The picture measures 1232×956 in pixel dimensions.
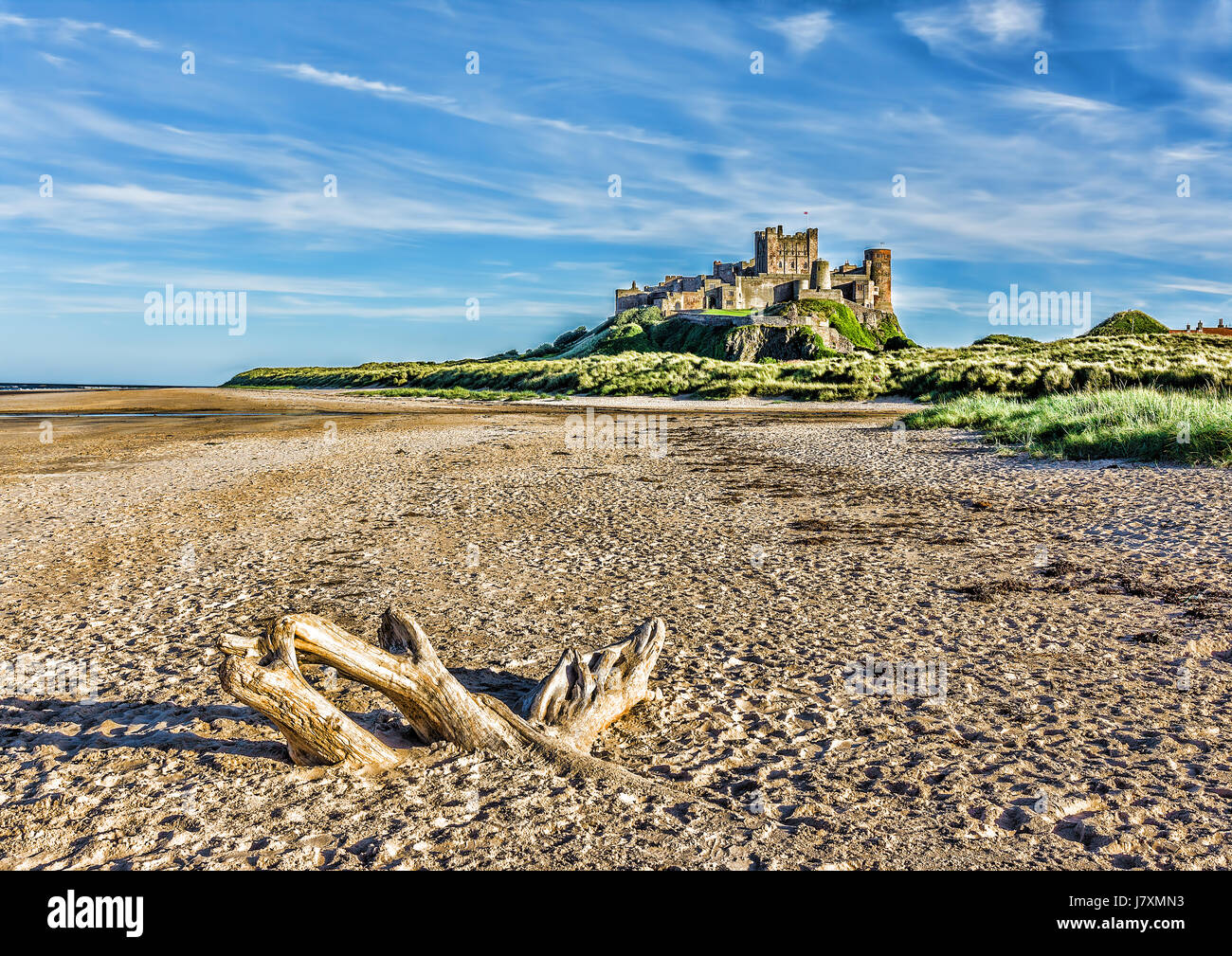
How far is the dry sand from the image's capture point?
3008mm

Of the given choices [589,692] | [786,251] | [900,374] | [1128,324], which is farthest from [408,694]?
[786,251]

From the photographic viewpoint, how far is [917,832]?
9.80 ft

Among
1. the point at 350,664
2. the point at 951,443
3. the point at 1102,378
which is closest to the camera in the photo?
the point at 350,664

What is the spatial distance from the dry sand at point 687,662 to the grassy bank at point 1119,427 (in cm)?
131

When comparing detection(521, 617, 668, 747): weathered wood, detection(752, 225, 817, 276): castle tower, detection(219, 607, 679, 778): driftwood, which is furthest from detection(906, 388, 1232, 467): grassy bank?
detection(752, 225, 817, 276): castle tower

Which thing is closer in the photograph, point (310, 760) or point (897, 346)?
point (310, 760)

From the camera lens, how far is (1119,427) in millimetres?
13820

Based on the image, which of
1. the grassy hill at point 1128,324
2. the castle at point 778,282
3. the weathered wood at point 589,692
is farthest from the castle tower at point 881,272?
the weathered wood at point 589,692

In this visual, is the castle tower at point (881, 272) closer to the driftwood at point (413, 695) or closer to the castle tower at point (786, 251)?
the castle tower at point (786, 251)
